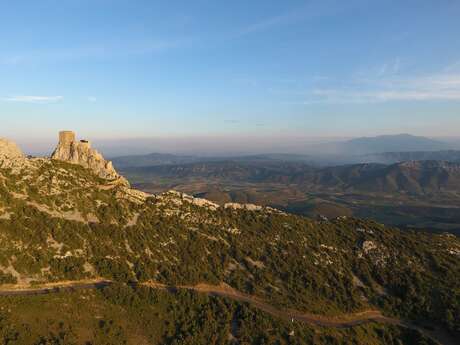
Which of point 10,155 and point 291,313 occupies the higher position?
point 10,155

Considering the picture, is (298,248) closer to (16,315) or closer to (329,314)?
(329,314)

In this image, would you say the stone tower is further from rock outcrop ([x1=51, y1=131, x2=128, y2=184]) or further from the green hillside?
the green hillside

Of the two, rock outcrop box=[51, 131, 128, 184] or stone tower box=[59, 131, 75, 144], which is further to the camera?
stone tower box=[59, 131, 75, 144]

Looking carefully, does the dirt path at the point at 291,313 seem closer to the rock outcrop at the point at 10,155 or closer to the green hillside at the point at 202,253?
the green hillside at the point at 202,253

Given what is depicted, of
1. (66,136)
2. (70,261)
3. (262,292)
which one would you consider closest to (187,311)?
(262,292)

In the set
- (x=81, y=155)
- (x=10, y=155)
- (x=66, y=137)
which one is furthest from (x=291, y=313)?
(x=66, y=137)

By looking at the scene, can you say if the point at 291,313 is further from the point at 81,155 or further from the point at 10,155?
the point at 10,155

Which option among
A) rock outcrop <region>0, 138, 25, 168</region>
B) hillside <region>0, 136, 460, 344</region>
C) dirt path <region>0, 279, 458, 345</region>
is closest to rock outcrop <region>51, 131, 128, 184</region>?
hillside <region>0, 136, 460, 344</region>
